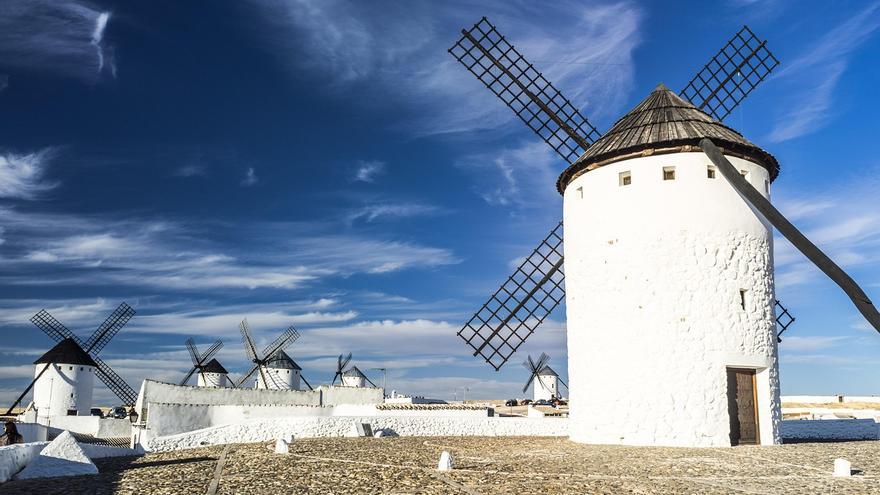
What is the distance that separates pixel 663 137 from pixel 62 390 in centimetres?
3905

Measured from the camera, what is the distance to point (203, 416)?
69.8 feet

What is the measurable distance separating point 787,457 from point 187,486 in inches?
404

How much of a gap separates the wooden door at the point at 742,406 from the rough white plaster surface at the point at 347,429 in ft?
20.3

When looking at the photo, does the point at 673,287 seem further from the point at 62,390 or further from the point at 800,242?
the point at 62,390

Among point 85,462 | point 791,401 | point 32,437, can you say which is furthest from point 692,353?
point 791,401

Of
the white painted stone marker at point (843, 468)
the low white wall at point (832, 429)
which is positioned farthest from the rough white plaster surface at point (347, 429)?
the white painted stone marker at point (843, 468)

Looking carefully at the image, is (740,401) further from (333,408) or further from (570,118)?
(333,408)

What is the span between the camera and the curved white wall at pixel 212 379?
5022cm

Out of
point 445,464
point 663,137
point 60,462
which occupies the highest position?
point 663,137

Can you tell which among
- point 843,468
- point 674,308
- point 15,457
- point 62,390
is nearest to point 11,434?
point 15,457

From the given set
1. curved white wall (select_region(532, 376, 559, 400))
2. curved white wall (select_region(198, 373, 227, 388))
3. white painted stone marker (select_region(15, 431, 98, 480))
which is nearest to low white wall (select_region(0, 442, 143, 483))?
white painted stone marker (select_region(15, 431, 98, 480))

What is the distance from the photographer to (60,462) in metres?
10.2

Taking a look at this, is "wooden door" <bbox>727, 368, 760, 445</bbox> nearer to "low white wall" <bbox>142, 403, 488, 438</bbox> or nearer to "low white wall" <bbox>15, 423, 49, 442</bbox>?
"low white wall" <bbox>142, 403, 488, 438</bbox>

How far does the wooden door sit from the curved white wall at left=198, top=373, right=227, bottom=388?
43373mm
